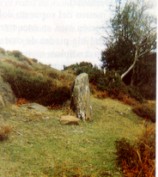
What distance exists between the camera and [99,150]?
26.2ft

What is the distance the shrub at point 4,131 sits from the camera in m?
7.88

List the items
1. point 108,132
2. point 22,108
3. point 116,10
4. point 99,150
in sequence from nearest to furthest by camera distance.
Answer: point 99,150 < point 108,132 < point 22,108 < point 116,10

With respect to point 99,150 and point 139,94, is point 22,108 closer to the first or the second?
point 99,150

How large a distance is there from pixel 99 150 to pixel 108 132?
4.24 feet

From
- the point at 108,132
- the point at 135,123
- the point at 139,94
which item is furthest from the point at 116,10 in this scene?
the point at 108,132

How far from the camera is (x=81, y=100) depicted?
10203 millimetres

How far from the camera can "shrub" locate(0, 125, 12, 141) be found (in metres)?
7.88

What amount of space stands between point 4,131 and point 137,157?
3015mm

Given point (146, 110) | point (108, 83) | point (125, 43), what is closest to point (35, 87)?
point (108, 83)

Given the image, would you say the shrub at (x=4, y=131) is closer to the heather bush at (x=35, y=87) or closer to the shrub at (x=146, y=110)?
the heather bush at (x=35, y=87)

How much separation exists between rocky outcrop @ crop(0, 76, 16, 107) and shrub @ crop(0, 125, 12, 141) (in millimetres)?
1887

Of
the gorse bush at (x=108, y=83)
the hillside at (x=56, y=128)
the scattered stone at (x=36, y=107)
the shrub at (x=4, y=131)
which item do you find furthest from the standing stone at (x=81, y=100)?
the gorse bush at (x=108, y=83)

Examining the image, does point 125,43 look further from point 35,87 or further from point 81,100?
point 81,100

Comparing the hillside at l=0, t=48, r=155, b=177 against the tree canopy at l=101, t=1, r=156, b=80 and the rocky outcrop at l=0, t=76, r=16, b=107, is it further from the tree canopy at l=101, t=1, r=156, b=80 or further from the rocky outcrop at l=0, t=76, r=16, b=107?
the tree canopy at l=101, t=1, r=156, b=80
